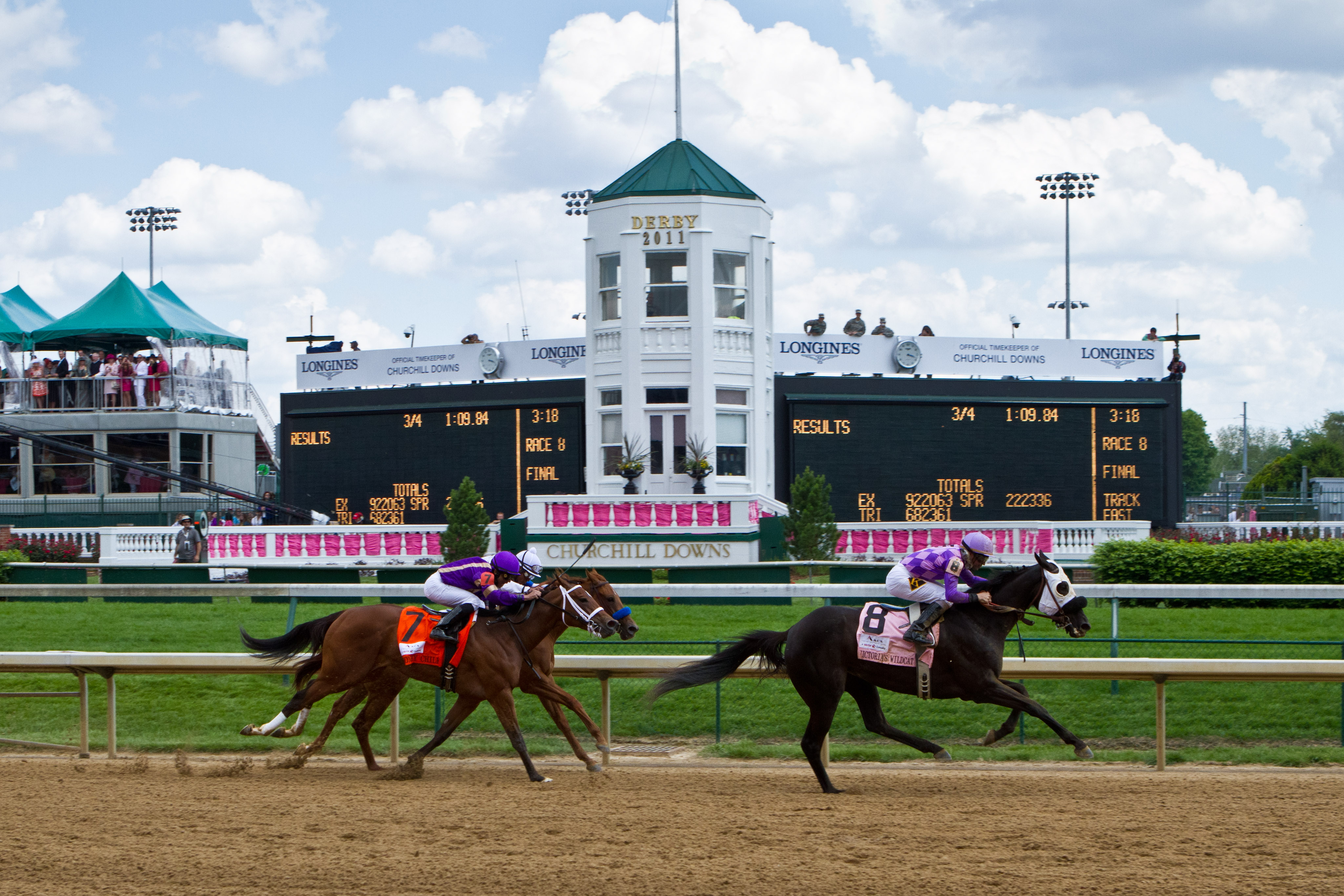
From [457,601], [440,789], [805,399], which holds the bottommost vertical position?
[440,789]

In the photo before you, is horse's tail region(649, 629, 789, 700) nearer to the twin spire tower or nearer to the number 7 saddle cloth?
the number 7 saddle cloth

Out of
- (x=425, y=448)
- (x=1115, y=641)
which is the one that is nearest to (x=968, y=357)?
(x=425, y=448)

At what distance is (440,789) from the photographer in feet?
27.2

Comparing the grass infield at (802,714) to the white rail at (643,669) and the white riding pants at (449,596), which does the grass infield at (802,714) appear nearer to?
the white rail at (643,669)

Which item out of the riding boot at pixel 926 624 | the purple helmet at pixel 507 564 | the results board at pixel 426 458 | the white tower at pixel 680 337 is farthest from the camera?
the results board at pixel 426 458

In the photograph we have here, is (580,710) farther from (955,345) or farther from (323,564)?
(955,345)

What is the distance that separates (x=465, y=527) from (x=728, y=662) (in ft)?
37.4

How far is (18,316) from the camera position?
32719mm

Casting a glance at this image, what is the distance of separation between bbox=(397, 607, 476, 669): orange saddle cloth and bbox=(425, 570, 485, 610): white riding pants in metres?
0.13

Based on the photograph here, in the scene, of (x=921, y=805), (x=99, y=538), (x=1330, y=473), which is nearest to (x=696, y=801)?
(x=921, y=805)

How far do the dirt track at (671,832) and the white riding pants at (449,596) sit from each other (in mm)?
1109

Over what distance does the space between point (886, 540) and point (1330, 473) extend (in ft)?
99.8

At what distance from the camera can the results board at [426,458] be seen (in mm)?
21266

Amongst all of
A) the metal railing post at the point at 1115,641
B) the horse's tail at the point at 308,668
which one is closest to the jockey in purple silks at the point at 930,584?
the metal railing post at the point at 1115,641
